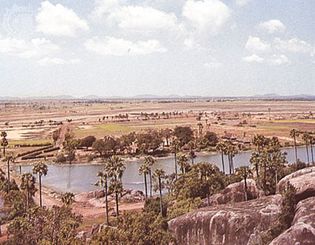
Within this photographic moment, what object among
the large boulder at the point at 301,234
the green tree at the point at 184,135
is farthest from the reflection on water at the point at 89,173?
the large boulder at the point at 301,234

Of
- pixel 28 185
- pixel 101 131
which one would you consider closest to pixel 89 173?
pixel 28 185

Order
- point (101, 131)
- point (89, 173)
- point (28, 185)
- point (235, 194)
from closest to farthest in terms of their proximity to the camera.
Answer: point (235, 194) → point (28, 185) → point (89, 173) → point (101, 131)

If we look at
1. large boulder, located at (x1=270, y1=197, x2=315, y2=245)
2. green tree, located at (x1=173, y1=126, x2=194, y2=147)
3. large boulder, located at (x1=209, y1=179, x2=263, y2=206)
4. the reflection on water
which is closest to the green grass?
green tree, located at (x1=173, y1=126, x2=194, y2=147)

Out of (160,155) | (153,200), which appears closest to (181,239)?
(153,200)

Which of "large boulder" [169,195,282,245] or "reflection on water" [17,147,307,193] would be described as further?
"reflection on water" [17,147,307,193]

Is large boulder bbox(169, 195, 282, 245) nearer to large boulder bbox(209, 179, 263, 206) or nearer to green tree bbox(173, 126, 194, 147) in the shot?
large boulder bbox(209, 179, 263, 206)

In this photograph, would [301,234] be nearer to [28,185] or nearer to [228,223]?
[228,223]

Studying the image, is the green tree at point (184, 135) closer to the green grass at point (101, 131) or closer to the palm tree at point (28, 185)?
the green grass at point (101, 131)
